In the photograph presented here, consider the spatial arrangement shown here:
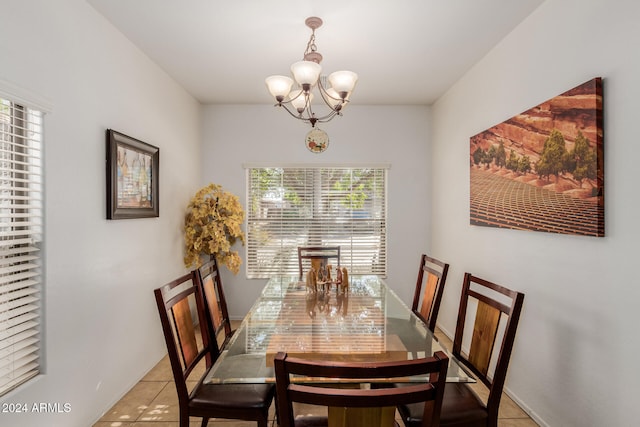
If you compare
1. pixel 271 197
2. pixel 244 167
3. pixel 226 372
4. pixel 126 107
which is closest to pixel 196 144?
pixel 244 167

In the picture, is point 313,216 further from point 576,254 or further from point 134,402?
point 576,254

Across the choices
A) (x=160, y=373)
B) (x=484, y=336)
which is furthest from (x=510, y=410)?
(x=160, y=373)

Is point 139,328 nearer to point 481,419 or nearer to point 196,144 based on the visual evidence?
point 196,144

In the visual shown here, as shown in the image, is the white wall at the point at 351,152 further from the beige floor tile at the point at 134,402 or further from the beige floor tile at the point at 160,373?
the beige floor tile at the point at 134,402

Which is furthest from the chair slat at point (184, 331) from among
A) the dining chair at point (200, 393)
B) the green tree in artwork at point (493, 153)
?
the green tree in artwork at point (493, 153)

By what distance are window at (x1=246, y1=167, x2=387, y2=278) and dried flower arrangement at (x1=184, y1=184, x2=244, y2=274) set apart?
574 mm

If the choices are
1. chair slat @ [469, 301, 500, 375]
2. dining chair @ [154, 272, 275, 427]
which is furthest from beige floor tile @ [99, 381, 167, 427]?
chair slat @ [469, 301, 500, 375]

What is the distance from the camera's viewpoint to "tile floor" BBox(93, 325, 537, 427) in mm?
2240

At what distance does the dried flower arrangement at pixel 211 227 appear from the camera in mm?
3650

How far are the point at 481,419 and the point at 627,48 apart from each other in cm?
182

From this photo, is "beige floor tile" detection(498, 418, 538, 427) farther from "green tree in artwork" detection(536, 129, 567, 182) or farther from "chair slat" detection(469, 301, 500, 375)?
"green tree in artwork" detection(536, 129, 567, 182)

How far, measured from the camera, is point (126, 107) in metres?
2.68

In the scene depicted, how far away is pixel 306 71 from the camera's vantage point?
6.69 ft

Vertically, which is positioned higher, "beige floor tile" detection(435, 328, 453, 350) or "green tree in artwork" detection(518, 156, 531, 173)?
"green tree in artwork" detection(518, 156, 531, 173)
